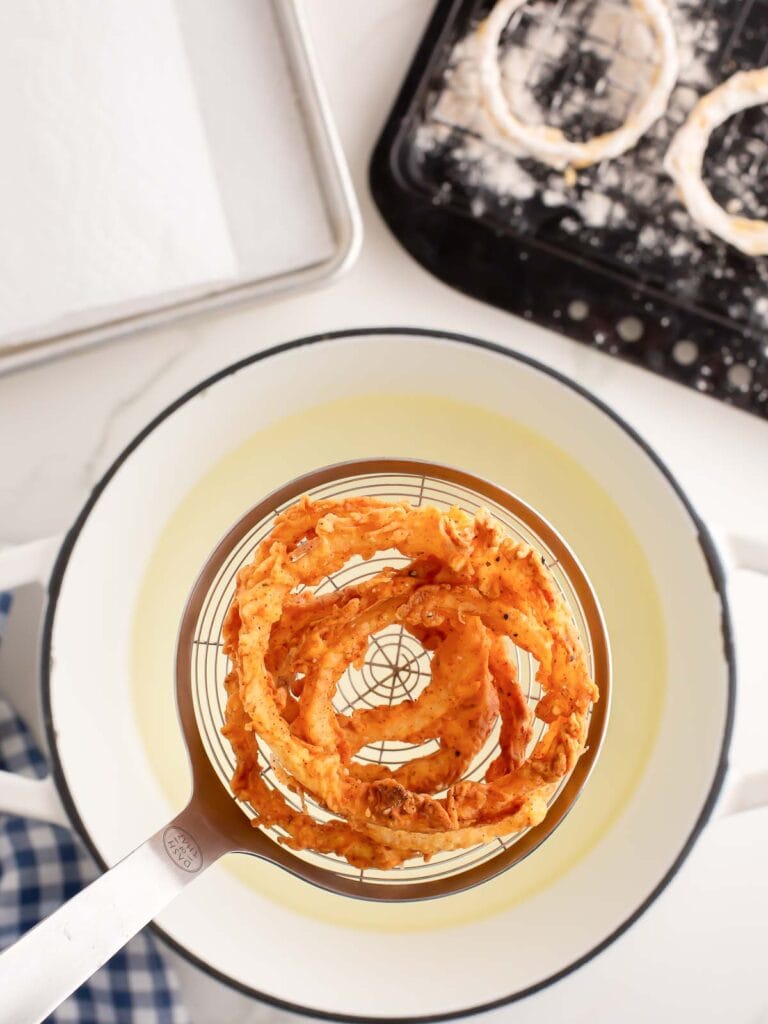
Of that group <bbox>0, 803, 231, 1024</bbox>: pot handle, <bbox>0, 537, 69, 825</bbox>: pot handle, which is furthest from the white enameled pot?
<bbox>0, 803, 231, 1024</bbox>: pot handle

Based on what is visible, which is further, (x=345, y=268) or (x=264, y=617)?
(x=345, y=268)

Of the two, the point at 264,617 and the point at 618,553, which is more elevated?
the point at 264,617

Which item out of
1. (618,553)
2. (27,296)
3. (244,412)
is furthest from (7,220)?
(618,553)

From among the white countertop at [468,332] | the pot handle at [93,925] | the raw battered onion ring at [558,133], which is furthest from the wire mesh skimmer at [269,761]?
the raw battered onion ring at [558,133]

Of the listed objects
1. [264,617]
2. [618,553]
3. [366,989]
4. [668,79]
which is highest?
[668,79]

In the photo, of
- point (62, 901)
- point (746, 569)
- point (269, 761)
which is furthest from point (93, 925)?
point (746, 569)

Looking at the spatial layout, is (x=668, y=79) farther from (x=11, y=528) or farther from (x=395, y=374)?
(x=11, y=528)

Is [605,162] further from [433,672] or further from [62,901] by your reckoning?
[62,901]

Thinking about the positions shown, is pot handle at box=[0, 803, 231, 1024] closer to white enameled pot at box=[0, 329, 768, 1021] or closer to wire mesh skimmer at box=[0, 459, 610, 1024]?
wire mesh skimmer at box=[0, 459, 610, 1024]
